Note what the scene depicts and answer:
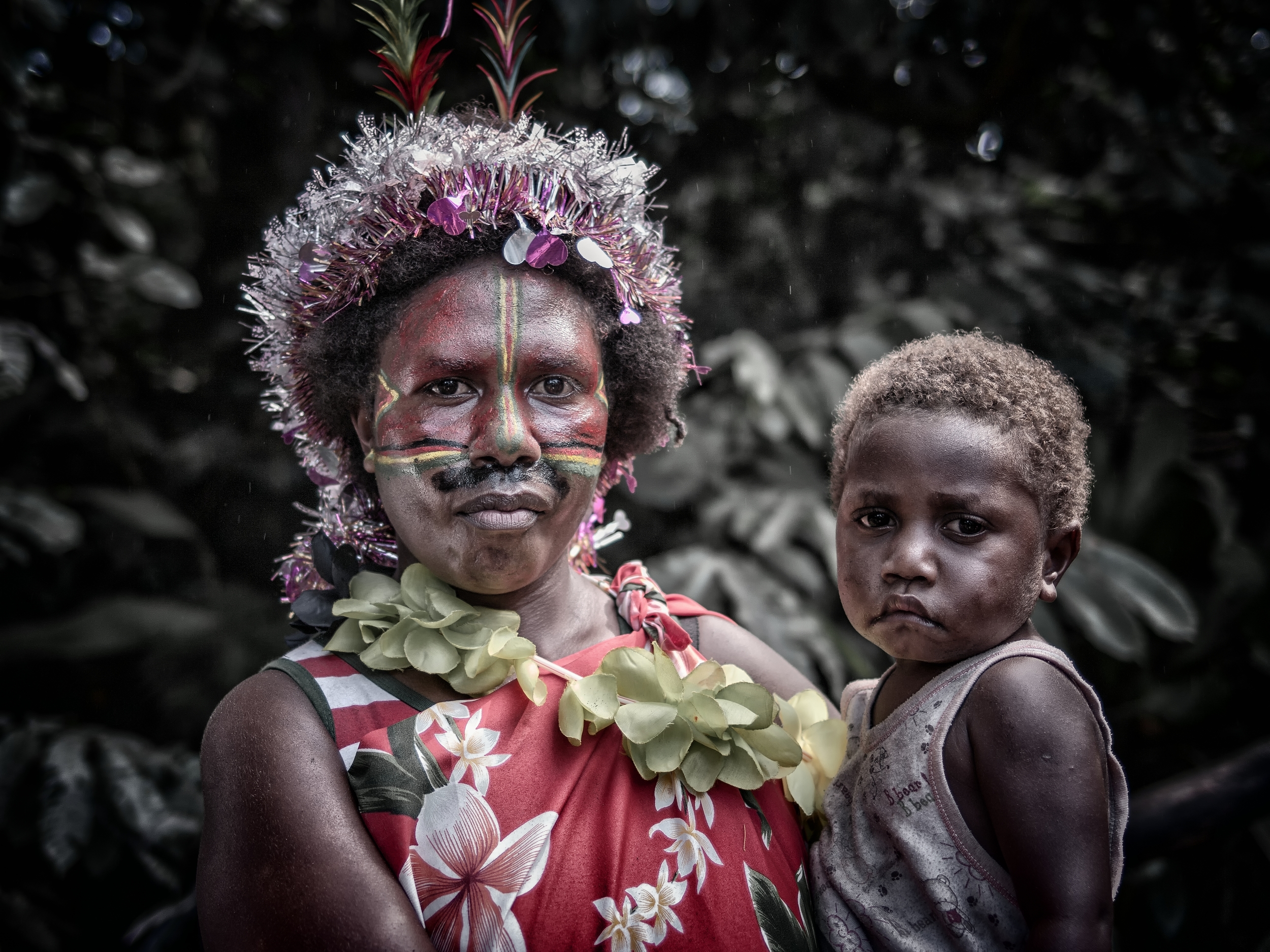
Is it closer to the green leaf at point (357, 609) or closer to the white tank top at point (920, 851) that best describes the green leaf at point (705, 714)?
the white tank top at point (920, 851)

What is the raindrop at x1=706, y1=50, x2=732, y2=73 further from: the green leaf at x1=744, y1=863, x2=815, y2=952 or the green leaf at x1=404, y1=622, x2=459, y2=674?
the green leaf at x1=744, y1=863, x2=815, y2=952

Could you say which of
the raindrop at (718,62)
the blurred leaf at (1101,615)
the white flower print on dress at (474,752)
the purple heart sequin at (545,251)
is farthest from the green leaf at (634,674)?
the raindrop at (718,62)

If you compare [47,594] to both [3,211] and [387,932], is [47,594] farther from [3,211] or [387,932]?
[387,932]

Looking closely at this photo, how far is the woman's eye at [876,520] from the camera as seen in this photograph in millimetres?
1520

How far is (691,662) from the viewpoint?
1752 millimetres

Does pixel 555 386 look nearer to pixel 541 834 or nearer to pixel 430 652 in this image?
pixel 430 652

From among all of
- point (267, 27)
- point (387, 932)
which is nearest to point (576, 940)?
point (387, 932)

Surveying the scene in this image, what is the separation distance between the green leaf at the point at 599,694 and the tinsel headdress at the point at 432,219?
57cm

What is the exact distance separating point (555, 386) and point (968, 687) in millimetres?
810

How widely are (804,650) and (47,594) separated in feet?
7.05

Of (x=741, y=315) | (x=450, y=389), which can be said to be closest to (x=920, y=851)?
(x=450, y=389)

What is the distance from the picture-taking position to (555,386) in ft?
5.32

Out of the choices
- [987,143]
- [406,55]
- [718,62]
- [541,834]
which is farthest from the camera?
[987,143]

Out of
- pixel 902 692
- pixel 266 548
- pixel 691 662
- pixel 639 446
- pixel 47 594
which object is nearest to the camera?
pixel 902 692
